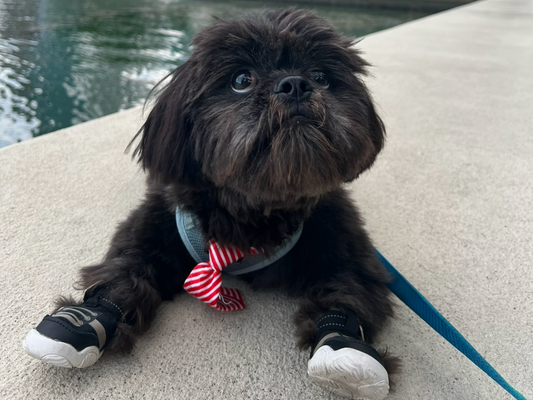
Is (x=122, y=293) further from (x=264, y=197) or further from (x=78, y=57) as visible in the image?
(x=78, y=57)

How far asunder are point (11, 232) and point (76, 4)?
34.3ft

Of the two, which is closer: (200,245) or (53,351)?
(53,351)

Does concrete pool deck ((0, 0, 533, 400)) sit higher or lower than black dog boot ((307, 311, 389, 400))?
lower

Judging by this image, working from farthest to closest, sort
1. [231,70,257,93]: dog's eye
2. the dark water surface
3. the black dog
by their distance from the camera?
the dark water surface, [231,70,257,93]: dog's eye, the black dog

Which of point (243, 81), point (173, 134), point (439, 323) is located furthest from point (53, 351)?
point (439, 323)

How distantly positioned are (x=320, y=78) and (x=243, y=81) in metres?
0.26

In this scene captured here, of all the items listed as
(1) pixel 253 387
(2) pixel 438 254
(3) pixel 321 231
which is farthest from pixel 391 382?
(2) pixel 438 254

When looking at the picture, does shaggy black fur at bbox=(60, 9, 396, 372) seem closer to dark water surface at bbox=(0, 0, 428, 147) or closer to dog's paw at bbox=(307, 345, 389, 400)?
dog's paw at bbox=(307, 345, 389, 400)

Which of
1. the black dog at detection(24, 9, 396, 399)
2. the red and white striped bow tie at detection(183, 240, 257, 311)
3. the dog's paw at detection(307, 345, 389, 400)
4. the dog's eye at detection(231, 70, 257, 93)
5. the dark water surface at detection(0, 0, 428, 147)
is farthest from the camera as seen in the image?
the dark water surface at detection(0, 0, 428, 147)

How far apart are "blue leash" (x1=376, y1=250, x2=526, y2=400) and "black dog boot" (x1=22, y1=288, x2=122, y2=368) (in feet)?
3.04

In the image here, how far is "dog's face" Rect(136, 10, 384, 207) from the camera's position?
116 centimetres

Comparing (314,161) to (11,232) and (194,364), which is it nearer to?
(194,364)

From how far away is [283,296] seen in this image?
155 cm

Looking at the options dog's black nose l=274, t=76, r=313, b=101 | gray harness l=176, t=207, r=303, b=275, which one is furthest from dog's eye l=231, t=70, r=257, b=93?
gray harness l=176, t=207, r=303, b=275
